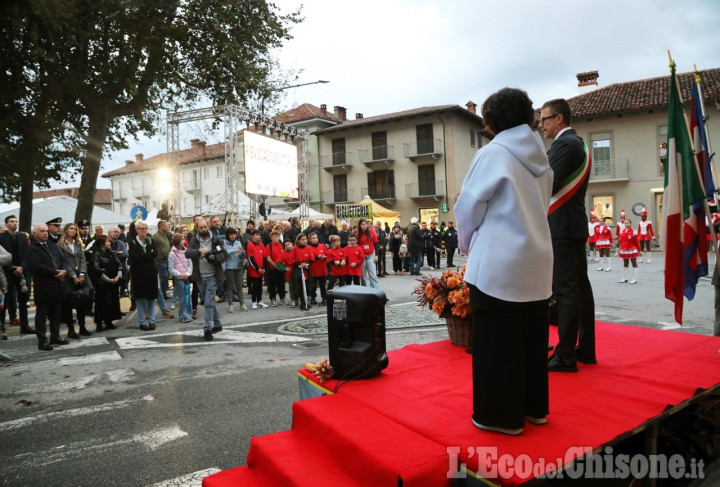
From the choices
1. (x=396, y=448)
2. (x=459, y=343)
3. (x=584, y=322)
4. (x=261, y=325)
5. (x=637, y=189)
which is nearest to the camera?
(x=396, y=448)

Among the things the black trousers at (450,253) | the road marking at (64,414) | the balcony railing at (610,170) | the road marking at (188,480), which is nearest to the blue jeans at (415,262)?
the black trousers at (450,253)

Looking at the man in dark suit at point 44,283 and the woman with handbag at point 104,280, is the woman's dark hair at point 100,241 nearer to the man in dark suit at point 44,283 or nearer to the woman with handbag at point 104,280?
the woman with handbag at point 104,280

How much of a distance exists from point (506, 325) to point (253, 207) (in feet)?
63.0

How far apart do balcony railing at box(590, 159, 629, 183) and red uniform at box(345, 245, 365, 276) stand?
84.2 feet

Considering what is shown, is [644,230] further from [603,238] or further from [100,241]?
[100,241]

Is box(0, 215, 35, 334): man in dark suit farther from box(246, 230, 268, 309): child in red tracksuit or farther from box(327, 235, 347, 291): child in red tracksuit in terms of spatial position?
box(327, 235, 347, 291): child in red tracksuit

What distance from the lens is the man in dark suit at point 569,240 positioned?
3684mm

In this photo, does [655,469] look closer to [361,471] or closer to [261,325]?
[361,471]

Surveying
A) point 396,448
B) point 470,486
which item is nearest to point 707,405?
point 470,486

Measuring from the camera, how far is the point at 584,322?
388 centimetres

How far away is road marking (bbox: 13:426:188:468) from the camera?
3721 mm

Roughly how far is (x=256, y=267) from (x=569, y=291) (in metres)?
9.41

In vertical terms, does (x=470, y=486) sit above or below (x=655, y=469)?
above

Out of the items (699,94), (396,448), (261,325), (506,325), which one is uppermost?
(699,94)
